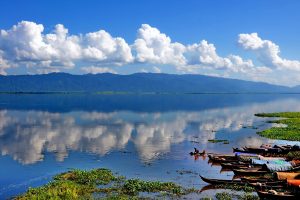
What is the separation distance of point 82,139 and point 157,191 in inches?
1604

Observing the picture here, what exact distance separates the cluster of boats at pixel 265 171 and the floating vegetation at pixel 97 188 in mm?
5184

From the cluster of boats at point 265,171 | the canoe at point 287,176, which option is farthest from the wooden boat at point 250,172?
the canoe at point 287,176

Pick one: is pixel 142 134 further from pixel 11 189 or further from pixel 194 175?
pixel 11 189

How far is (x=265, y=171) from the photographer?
4275 centimetres

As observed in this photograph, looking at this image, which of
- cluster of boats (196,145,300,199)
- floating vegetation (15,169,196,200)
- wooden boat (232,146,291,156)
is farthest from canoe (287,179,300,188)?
wooden boat (232,146,291,156)

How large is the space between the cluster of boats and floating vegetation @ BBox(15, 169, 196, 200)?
5.18 m

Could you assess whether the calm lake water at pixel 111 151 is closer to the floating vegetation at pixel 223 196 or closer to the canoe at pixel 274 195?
the floating vegetation at pixel 223 196

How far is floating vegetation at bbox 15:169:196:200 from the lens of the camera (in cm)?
3397

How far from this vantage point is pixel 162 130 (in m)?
92.1

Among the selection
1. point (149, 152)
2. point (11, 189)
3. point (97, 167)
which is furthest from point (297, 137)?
point (11, 189)

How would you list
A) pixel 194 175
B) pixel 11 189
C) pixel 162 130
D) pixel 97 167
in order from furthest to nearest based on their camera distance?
1. pixel 162 130
2. pixel 97 167
3. pixel 194 175
4. pixel 11 189

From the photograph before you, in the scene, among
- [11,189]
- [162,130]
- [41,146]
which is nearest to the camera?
[11,189]

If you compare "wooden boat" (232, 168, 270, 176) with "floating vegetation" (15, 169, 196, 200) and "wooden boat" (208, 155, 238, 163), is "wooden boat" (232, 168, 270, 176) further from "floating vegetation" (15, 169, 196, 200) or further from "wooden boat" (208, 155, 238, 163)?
"floating vegetation" (15, 169, 196, 200)

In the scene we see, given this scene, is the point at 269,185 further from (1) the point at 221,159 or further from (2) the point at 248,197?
(1) the point at 221,159
